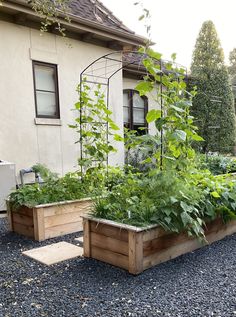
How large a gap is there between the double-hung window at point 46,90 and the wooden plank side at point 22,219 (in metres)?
2.82

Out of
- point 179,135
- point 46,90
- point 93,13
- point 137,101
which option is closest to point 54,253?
point 179,135

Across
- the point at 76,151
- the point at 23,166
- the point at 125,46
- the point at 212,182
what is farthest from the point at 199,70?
the point at 212,182

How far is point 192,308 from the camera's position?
2102 mm

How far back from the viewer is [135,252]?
103 inches

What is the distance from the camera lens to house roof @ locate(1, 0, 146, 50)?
548 cm

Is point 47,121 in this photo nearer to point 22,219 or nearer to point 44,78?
point 44,78

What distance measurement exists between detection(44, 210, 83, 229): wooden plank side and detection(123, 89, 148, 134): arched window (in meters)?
5.51

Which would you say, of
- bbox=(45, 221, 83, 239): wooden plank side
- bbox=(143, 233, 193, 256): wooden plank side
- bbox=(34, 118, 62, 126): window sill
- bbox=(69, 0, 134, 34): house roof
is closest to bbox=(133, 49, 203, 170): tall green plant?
bbox=(143, 233, 193, 256): wooden plank side

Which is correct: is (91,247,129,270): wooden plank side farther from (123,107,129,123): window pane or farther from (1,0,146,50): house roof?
(123,107,129,123): window pane

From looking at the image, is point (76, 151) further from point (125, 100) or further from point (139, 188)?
point (139, 188)

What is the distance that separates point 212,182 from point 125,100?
615 centimetres

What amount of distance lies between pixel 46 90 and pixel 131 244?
4.72 meters

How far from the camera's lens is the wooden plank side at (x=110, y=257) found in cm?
273

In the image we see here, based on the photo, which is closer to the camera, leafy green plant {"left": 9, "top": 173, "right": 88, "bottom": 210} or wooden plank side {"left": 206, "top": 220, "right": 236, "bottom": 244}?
wooden plank side {"left": 206, "top": 220, "right": 236, "bottom": 244}
